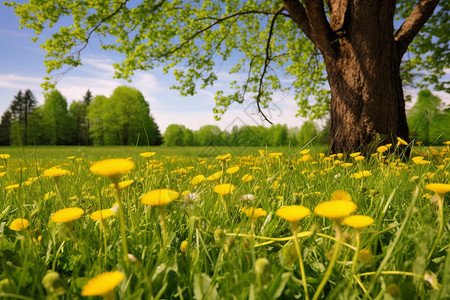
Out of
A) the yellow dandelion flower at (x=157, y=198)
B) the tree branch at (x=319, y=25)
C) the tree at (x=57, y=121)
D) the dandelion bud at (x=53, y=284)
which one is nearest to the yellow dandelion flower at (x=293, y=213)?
the yellow dandelion flower at (x=157, y=198)

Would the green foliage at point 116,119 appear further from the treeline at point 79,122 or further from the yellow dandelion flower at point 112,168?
the yellow dandelion flower at point 112,168

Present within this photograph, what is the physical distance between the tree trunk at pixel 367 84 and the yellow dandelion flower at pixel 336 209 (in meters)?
3.53

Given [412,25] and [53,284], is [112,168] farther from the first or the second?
[412,25]

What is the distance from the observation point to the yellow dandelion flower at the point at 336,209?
56cm

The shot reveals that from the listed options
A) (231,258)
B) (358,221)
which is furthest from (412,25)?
(231,258)

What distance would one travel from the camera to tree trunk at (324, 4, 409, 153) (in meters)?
3.81

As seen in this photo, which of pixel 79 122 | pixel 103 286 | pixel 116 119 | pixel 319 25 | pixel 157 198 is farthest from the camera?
pixel 79 122

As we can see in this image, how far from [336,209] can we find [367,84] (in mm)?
3931

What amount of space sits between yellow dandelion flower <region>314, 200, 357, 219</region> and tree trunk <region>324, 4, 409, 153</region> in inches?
139

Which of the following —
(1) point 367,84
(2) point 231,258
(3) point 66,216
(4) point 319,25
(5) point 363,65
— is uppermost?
(4) point 319,25

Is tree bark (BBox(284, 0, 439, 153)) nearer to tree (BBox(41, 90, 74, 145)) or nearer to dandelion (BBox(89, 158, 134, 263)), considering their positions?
dandelion (BBox(89, 158, 134, 263))

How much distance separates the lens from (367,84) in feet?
12.6

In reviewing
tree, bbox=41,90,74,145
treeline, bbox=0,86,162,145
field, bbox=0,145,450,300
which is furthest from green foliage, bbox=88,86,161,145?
field, bbox=0,145,450,300

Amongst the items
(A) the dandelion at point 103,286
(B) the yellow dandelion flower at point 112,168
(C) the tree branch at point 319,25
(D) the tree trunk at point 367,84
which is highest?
(C) the tree branch at point 319,25
